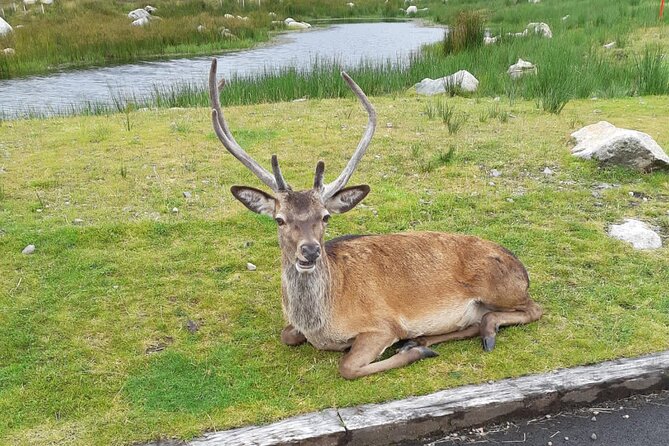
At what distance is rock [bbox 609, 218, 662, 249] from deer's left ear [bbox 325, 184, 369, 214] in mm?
2892

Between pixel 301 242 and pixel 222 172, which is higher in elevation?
pixel 301 242

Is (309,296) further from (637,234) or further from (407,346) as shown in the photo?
(637,234)

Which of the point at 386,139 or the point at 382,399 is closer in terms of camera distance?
the point at 382,399

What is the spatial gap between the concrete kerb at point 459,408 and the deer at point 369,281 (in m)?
0.45

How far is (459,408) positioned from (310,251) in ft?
4.08

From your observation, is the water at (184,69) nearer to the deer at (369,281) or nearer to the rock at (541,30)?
the rock at (541,30)

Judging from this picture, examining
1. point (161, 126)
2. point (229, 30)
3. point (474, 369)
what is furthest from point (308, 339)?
point (229, 30)

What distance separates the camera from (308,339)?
4320 millimetres

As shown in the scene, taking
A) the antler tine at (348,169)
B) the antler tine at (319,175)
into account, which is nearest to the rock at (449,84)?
the antler tine at (348,169)

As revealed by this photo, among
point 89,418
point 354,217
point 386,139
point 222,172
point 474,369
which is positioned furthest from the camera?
point 386,139

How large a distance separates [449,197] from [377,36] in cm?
2265

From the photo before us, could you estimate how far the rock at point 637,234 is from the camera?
570cm

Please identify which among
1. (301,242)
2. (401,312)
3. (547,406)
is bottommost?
(547,406)

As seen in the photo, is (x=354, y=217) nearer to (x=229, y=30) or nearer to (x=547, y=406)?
(x=547, y=406)
